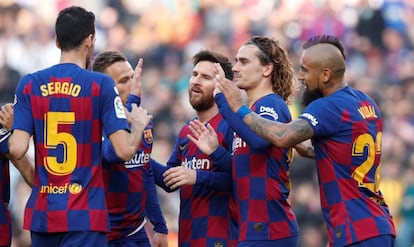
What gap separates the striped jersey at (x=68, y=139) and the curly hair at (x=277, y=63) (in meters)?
1.78

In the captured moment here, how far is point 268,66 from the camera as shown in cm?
894

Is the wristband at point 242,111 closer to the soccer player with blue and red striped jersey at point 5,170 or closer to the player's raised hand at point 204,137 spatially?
the player's raised hand at point 204,137

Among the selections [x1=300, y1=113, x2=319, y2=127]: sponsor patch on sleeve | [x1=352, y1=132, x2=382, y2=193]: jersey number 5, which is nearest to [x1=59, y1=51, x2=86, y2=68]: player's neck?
[x1=300, y1=113, x2=319, y2=127]: sponsor patch on sleeve

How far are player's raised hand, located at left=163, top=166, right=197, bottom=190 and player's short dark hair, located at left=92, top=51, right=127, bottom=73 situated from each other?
1.19 m

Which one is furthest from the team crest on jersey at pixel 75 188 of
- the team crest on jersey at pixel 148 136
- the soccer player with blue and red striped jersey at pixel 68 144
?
the team crest on jersey at pixel 148 136

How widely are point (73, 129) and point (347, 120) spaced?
2148 millimetres

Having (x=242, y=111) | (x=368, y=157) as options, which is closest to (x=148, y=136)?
(x=242, y=111)

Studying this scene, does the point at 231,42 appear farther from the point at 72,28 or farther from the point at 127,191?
the point at 72,28

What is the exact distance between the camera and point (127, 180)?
9.09 m

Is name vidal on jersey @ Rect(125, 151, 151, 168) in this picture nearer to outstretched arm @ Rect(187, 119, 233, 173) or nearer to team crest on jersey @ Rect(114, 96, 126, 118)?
outstretched arm @ Rect(187, 119, 233, 173)

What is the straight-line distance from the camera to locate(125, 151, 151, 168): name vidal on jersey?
9.12 m

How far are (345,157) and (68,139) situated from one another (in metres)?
2.16

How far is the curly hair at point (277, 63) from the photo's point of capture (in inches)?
353

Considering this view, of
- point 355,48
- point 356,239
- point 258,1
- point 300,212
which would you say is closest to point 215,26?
point 258,1
